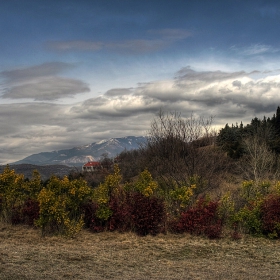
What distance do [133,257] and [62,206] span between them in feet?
10.6

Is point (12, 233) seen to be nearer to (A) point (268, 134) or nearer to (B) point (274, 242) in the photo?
(B) point (274, 242)

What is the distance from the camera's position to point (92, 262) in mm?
8070

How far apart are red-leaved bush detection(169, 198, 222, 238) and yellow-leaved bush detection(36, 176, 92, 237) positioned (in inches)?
123

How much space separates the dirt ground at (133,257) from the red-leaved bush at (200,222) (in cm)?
34

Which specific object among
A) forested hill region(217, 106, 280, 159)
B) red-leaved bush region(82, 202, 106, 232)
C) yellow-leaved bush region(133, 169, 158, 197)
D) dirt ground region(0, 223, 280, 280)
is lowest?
dirt ground region(0, 223, 280, 280)

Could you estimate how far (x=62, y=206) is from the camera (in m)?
10.8

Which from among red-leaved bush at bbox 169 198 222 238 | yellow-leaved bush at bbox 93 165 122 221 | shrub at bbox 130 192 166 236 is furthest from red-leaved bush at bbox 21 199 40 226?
red-leaved bush at bbox 169 198 222 238

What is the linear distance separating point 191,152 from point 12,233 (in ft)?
31.4

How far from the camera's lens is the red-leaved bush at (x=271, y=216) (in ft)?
35.0

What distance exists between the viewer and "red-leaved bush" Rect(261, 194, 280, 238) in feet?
35.0

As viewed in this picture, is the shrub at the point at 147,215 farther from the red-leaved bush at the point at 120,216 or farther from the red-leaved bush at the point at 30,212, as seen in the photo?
the red-leaved bush at the point at 30,212

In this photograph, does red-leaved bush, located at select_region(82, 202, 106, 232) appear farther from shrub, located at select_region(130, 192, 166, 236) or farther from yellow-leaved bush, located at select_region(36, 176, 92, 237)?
shrub, located at select_region(130, 192, 166, 236)

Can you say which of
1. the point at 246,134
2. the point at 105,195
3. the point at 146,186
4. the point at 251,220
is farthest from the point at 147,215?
the point at 246,134

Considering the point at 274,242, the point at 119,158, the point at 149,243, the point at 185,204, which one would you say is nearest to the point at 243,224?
the point at 274,242
